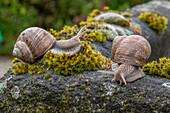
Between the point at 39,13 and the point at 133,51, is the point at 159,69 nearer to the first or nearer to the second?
the point at 133,51

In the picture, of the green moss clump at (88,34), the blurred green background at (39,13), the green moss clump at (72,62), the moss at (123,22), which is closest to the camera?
the green moss clump at (72,62)

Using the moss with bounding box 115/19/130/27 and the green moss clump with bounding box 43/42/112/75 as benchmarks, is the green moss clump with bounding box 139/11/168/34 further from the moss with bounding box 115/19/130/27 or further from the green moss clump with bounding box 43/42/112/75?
the green moss clump with bounding box 43/42/112/75

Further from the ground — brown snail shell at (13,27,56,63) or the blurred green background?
the blurred green background

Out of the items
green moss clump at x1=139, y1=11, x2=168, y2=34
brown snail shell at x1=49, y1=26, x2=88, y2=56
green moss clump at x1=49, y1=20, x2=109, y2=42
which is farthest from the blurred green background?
brown snail shell at x1=49, y1=26, x2=88, y2=56

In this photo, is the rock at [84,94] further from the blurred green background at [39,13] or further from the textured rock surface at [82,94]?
the blurred green background at [39,13]

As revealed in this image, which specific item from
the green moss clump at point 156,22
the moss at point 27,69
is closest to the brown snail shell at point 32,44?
the moss at point 27,69

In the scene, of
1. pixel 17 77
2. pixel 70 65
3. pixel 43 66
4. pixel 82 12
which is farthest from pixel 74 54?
pixel 82 12

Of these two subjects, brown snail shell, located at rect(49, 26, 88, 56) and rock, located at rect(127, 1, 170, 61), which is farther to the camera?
rock, located at rect(127, 1, 170, 61)
